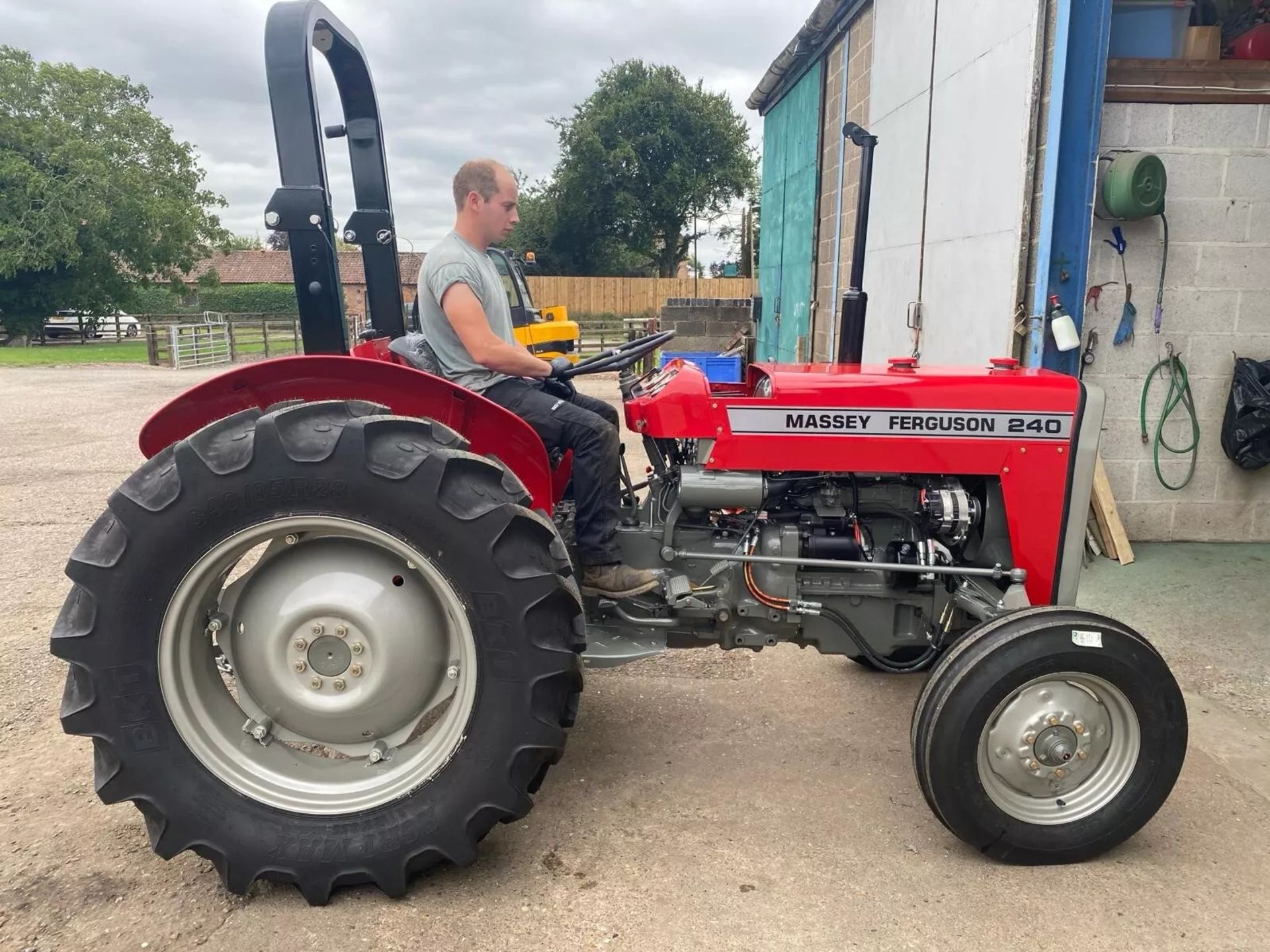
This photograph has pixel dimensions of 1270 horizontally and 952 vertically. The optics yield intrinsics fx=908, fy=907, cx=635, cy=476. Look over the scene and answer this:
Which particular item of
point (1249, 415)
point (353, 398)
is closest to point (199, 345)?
point (353, 398)

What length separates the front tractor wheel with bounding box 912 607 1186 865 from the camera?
2361mm

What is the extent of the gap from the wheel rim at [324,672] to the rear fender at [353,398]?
424mm

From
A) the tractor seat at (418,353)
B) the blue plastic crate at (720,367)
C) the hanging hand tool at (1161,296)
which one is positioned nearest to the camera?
the tractor seat at (418,353)

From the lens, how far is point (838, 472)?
2812mm

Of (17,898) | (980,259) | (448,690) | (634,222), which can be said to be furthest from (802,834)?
(634,222)

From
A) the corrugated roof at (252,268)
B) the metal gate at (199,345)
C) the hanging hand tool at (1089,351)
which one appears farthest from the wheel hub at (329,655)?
the corrugated roof at (252,268)

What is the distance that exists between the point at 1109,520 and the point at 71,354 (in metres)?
26.5

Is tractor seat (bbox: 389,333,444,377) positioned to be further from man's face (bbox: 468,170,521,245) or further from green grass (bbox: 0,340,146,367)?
green grass (bbox: 0,340,146,367)

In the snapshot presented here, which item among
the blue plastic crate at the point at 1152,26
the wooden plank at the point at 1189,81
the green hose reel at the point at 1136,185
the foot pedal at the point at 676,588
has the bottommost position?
the foot pedal at the point at 676,588

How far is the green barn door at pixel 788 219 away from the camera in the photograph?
9.91 meters

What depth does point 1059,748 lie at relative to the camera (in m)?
2.40

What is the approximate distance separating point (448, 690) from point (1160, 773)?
75.4 inches

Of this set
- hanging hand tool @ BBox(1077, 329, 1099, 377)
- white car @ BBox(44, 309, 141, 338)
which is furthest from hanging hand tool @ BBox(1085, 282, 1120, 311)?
white car @ BBox(44, 309, 141, 338)

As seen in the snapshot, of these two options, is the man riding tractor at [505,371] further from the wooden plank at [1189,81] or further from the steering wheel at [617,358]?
the wooden plank at [1189,81]
